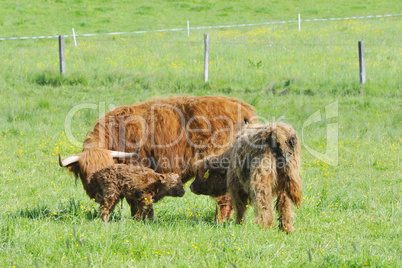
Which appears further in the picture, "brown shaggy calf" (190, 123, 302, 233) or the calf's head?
the calf's head

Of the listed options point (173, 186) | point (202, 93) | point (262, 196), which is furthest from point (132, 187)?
point (202, 93)

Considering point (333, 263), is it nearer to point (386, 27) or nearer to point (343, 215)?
point (343, 215)

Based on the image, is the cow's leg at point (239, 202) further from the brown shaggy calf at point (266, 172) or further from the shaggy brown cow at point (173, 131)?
the shaggy brown cow at point (173, 131)

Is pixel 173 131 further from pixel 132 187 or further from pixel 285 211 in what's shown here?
pixel 285 211

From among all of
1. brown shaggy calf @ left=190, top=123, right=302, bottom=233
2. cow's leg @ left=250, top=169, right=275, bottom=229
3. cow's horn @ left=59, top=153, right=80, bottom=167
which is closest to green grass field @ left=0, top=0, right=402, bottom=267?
cow's leg @ left=250, top=169, right=275, bottom=229

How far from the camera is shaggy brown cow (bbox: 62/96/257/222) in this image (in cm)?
636

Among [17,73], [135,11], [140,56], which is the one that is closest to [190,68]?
[140,56]

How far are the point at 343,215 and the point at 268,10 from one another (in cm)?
2464

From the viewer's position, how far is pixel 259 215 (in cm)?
489

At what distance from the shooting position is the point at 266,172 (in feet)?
16.1

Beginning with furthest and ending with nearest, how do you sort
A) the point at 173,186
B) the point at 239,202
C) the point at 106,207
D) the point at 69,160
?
1. the point at 173,186
2. the point at 69,160
3. the point at 106,207
4. the point at 239,202

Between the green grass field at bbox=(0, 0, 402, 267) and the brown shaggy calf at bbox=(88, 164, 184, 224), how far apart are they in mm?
A: 216

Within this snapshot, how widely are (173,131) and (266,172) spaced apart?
77.2 inches

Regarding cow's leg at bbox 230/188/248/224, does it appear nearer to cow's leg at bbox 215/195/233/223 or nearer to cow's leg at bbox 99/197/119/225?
cow's leg at bbox 215/195/233/223
